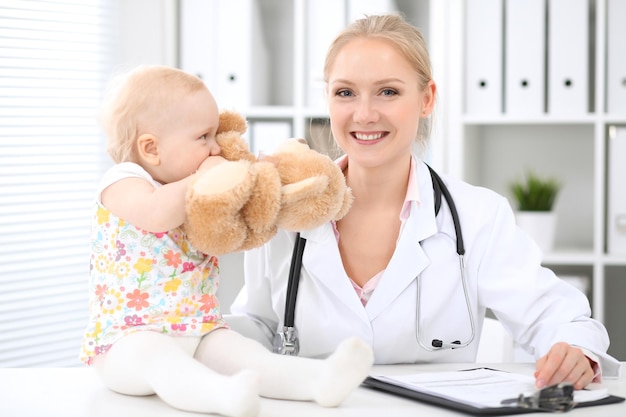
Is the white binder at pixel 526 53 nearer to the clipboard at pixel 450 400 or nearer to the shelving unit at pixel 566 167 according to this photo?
the shelving unit at pixel 566 167

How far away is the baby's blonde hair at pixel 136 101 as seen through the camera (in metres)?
1.21

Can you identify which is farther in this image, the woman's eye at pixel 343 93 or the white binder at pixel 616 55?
the white binder at pixel 616 55

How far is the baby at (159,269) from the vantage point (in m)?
1.14

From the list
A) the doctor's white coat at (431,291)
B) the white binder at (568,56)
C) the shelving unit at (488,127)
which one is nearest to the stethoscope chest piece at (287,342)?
the doctor's white coat at (431,291)

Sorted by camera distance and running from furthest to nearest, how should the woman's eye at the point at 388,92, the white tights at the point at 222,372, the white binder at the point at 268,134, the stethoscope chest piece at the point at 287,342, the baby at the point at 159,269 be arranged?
the white binder at the point at 268,134 < the woman's eye at the point at 388,92 < the stethoscope chest piece at the point at 287,342 < the baby at the point at 159,269 < the white tights at the point at 222,372

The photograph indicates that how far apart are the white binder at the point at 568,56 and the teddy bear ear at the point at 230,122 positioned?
1.57 m

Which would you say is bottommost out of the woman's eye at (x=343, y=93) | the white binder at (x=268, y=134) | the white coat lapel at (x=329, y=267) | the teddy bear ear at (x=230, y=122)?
the white coat lapel at (x=329, y=267)

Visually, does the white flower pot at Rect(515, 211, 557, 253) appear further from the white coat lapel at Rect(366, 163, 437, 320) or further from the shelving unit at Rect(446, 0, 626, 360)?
the white coat lapel at Rect(366, 163, 437, 320)

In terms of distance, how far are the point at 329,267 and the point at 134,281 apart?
0.50 metres

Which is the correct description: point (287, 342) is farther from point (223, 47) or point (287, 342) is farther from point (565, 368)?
point (223, 47)

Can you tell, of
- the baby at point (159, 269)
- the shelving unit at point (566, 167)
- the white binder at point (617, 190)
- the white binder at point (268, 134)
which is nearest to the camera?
the baby at point (159, 269)

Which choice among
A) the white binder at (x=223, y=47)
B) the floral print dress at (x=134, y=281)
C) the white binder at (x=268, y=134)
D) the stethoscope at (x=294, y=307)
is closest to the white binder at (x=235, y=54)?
the white binder at (x=223, y=47)

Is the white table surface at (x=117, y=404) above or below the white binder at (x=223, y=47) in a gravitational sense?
below

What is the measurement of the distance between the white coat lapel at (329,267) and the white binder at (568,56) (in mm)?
1298
